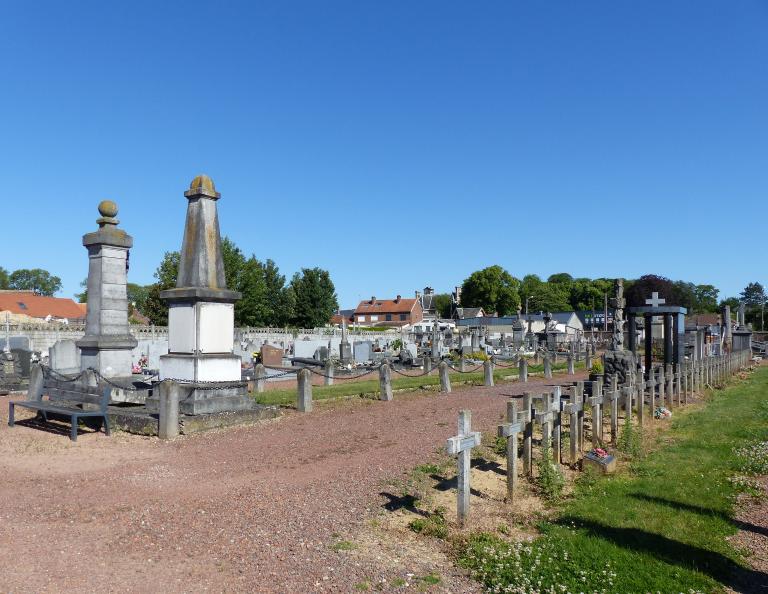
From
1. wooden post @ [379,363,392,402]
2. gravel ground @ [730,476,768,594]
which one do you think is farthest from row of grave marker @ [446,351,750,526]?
wooden post @ [379,363,392,402]

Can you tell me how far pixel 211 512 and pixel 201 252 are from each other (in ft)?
22.8

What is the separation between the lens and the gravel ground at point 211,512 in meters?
4.50

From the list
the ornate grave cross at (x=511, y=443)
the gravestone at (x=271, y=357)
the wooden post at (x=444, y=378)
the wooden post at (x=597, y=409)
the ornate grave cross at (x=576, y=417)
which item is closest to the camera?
the ornate grave cross at (x=511, y=443)

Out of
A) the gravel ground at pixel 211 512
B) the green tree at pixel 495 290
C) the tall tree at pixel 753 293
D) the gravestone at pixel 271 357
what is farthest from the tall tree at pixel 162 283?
the tall tree at pixel 753 293

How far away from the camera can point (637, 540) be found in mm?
5316

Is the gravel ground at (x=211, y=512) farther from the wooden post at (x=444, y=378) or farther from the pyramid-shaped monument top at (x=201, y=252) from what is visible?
the wooden post at (x=444, y=378)

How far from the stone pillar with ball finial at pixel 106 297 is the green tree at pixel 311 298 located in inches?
2234

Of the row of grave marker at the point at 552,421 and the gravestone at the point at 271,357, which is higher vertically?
the row of grave marker at the point at 552,421

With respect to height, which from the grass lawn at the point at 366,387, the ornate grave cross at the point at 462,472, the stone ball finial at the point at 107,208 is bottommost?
the grass lawn at the point at 366,387

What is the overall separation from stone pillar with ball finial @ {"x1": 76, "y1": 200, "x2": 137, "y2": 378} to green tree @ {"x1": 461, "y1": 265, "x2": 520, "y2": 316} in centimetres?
9401

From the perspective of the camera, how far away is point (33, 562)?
4.68m

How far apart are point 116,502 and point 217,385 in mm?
5027

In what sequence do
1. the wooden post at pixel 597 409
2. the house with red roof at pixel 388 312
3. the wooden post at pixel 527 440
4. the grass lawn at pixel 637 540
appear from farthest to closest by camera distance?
the house with red roof at pixel 388 312 < the wooden post at pixel 597 409 < the wooden post at pixel 527 440 < the grass lawn at pixel 637 540

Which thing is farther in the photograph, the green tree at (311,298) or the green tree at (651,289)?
the green tree at (651,289)
